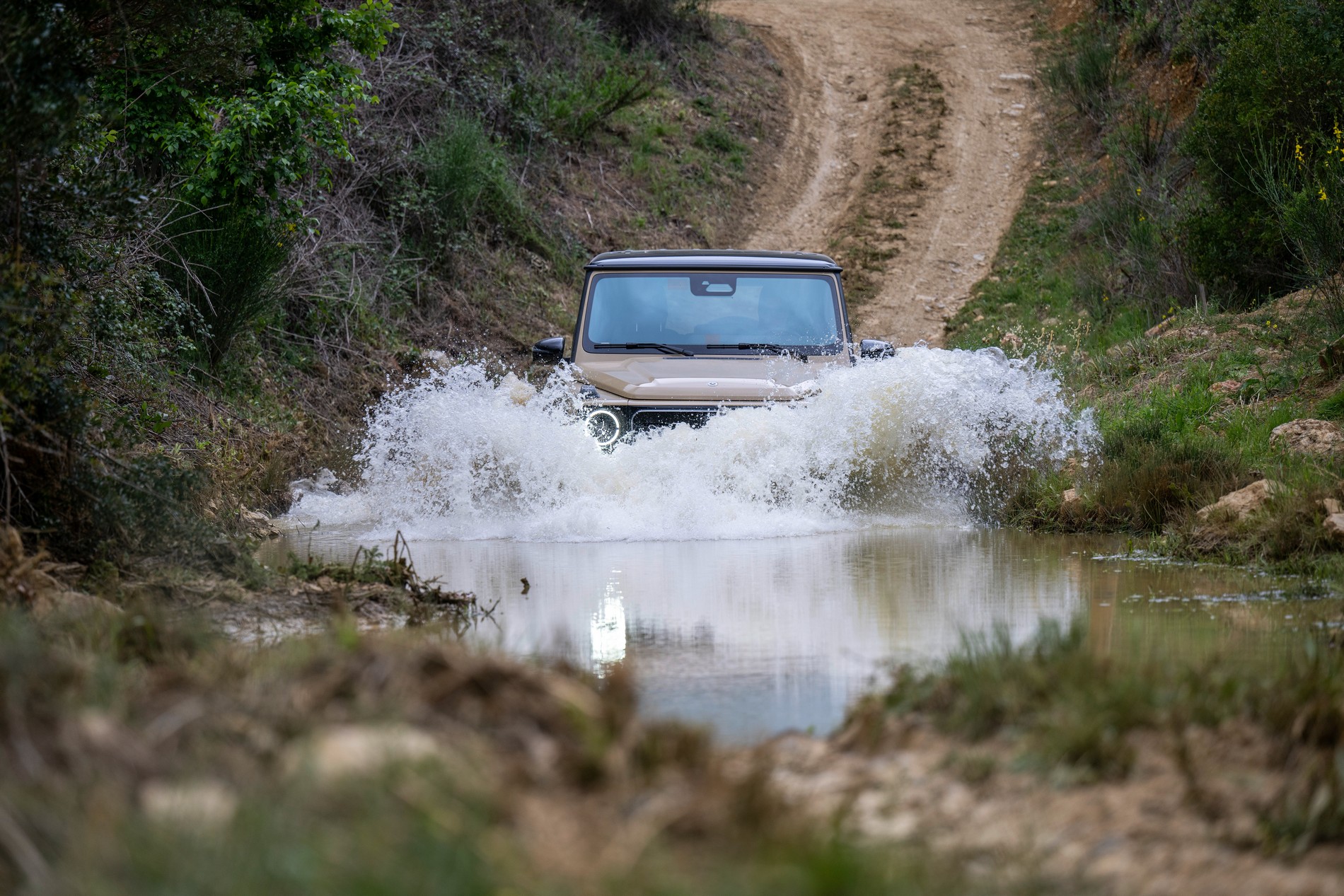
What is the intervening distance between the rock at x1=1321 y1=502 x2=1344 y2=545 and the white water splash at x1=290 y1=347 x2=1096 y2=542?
9.37 feet

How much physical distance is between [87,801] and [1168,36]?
82.1 feet

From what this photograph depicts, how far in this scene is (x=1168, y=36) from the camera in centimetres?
2367

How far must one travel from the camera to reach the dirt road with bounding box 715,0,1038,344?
21.0 m

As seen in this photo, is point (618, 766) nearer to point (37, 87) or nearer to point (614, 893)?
point (614, 893)

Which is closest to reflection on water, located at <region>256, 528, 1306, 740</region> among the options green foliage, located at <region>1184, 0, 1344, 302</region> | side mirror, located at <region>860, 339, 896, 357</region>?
side mirror, located at <region>860, 339, 896, 357</region>

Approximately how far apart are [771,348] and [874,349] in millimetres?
732

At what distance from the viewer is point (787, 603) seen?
19.3 feet

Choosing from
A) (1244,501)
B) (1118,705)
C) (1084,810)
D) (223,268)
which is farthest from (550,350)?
(1084,810)

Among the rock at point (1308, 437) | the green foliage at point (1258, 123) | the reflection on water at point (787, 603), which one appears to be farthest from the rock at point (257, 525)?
the green foliage at point (1258, 123)

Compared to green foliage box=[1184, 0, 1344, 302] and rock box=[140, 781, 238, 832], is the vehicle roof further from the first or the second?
rock box=[140, 781, 238, 832]

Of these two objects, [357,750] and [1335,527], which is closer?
[357,750]

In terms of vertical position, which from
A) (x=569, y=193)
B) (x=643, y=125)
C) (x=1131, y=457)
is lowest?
(x=1131, y=457)

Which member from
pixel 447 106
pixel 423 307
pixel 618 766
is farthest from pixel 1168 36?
pixel 618 766

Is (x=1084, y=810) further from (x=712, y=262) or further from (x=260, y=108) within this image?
(x=260, y=108)
